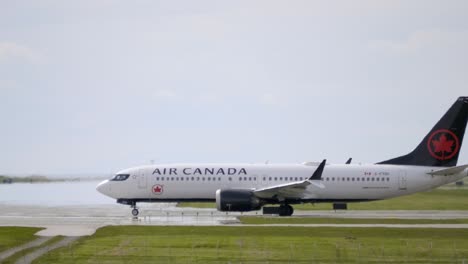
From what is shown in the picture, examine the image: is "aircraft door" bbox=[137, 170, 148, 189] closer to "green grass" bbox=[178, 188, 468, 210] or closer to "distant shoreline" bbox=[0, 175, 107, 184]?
"green grass" bbox=[178, 188, 468, 210]

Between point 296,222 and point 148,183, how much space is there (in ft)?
41.4

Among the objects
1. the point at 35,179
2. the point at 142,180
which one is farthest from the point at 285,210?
the point at 35,179

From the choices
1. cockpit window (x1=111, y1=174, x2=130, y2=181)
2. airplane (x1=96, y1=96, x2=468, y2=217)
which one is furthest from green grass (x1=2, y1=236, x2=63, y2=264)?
cockpit window (x1=111, y1=174, x2=130, y2=181)

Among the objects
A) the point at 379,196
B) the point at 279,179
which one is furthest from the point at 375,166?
the point at 279,179

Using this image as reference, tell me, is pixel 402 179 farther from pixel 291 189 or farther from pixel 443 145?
pixel 291 189

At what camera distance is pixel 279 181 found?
5834cm

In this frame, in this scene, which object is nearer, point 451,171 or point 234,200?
point 234,200

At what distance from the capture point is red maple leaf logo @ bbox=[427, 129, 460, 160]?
5766 centimetres

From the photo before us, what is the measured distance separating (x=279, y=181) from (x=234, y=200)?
15.3 feet

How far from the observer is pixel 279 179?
58.4 metres

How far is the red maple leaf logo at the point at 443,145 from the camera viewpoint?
57.7 metres

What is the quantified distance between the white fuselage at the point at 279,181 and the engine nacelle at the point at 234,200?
276 cm

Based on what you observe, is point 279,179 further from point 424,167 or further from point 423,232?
point 423,232

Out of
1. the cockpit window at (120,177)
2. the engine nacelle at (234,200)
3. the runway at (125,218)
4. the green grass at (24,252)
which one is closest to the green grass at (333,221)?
the engine nacelle at (234,200)
